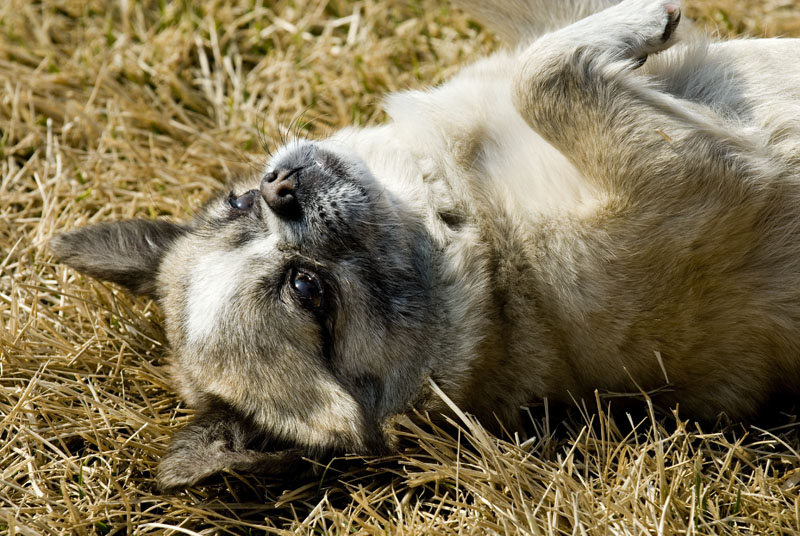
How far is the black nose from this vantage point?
3.34 metres

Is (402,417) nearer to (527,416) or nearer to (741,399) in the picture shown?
(527,416)

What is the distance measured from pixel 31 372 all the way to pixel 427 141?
85.0 inches

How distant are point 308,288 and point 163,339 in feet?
3.94

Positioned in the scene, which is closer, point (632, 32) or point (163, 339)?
point (632, 32)

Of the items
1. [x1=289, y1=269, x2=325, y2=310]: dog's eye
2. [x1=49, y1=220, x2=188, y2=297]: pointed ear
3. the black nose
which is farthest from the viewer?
[x1=49, y1=220, x2=188, y2=297]: pointed ear

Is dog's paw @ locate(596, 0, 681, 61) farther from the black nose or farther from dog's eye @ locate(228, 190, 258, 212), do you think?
dog's eye @ locate(228, 190, 258, 212)

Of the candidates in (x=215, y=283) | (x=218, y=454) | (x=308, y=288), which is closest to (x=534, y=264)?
(x=308, y=288)

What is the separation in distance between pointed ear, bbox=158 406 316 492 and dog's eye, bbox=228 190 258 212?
2.87 feet

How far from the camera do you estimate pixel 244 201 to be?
3.69 meters

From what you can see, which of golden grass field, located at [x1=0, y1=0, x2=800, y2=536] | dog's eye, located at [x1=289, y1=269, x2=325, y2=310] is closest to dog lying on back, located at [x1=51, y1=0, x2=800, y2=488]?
dog's eye, located at [x1=289, y1=269, x2=325, y2=310]

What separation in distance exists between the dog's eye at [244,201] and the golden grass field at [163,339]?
770 mm

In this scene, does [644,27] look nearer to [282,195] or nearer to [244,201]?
[282,195]

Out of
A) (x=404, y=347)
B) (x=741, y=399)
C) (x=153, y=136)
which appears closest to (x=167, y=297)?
(x=404, y=347)

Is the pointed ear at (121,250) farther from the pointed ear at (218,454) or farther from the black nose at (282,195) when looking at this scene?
the pointed ear at (218,454)
